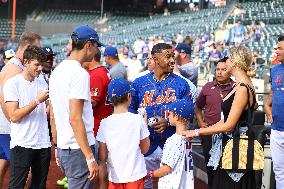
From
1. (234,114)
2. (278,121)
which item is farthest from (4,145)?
(278,121)

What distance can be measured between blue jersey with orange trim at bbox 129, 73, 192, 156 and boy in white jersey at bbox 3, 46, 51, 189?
90cm

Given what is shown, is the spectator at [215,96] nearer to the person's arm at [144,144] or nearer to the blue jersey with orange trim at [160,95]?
the blue jersey with orange trim at [160,95]

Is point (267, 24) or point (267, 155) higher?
point (267, 24)

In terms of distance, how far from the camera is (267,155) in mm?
5957

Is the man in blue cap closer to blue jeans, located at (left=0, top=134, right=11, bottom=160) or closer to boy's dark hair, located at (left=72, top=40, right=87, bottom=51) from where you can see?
boy's dark hair, located at (left=72, top=40, right=87, bottom=51)

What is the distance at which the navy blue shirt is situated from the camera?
516 centimetres

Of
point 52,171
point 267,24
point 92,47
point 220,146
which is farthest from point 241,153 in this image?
point 267,24

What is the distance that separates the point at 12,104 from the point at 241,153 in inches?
74.9

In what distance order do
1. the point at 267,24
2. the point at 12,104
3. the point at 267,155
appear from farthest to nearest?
1. the point at 267,24
2. the point at 267,155
3. the point at 12,104

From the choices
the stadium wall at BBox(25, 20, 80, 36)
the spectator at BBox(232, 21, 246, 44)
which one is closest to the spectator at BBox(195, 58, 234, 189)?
the spectator at BBox(232, 21, 246, 44)

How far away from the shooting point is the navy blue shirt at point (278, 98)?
16.9ft

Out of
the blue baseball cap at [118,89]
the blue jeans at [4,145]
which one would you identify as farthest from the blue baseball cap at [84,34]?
the blue jeans at [4,145]

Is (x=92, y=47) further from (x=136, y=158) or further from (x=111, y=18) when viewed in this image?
(x=111, y=18)

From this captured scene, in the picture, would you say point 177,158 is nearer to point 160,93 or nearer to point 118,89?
point 118,89
